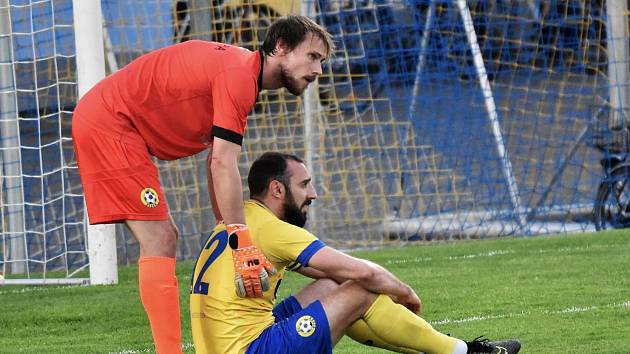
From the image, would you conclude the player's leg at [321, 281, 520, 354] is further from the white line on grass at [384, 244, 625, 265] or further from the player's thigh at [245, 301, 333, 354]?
the white line on grass at [384, 244, 625, 265]

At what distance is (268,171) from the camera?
4934 millimetres

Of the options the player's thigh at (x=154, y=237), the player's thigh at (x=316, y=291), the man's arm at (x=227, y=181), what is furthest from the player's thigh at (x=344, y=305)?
the player's thigh at (x=154, y=237)

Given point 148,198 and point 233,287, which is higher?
point 148,198

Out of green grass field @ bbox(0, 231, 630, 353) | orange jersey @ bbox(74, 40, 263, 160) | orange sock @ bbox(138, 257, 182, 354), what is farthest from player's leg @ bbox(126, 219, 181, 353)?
green grass field @ bbox(0, 231, 630, 353)

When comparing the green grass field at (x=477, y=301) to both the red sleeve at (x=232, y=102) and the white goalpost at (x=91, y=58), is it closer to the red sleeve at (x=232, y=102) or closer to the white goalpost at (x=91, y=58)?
the white goalpost at (x=91, y=58)

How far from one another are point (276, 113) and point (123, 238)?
6.52 ft

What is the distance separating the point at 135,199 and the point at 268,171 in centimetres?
65

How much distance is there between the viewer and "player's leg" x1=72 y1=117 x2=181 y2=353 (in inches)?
204

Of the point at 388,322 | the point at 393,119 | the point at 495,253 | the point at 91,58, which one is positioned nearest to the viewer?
the point at 388,322

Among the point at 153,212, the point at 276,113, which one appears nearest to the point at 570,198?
the point at 276,113

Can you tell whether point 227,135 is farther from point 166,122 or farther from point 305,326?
point 305,326

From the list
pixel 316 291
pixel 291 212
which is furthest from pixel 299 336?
pixel 291 212

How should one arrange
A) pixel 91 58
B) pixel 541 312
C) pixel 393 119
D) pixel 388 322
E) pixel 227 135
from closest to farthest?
pixel 227 135
pixel 388 322
pixel 541 312
pixel 91 58
pixel 393 119

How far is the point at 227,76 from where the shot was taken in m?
4.98
